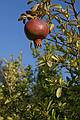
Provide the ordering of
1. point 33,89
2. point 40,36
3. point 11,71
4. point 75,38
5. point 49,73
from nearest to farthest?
1. point 40,36
2. point 75,38
3. point 49,73
4. point 33,89
5. point 11,71

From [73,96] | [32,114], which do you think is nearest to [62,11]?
[73,96]

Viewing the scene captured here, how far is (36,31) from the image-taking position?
2.08 metres

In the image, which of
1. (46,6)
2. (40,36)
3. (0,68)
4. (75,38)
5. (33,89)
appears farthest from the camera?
(0,68)

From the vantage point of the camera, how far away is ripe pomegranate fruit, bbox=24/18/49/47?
2.08 metres

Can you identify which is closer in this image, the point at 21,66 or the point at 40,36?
the point at 40,36

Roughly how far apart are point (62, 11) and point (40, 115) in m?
1.82

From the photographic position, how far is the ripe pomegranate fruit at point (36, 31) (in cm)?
208

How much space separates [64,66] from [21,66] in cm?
302

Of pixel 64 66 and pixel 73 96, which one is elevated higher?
pixel 64 66

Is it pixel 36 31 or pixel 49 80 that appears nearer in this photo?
pixel 36 31

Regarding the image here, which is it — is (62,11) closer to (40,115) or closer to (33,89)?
(40,115)

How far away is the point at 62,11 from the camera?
2756mm

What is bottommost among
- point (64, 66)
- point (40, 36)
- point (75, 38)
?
point (64, 66)

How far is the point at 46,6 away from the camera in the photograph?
2559 millimetres
